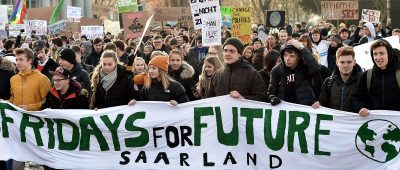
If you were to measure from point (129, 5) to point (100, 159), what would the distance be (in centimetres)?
1339

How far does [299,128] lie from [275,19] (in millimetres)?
12238

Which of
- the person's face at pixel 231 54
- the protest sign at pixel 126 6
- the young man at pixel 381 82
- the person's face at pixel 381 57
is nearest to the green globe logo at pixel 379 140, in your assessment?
the young man at pixel 381 82

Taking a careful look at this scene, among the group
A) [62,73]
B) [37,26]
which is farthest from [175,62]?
[37,26]

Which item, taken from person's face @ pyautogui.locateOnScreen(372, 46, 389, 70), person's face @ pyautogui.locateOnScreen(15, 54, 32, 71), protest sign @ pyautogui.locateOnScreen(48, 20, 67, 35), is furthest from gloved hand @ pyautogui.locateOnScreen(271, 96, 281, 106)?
protest sign @ pyautogui.locateOnScreen(48, 20, 67, 35)

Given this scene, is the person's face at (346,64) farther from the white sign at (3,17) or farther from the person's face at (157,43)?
the white sign at (3,17)

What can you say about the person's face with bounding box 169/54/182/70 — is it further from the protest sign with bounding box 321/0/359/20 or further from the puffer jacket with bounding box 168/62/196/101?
the protest sign with bounding box 321/0/359/20

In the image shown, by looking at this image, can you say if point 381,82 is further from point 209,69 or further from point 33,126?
point 33,126

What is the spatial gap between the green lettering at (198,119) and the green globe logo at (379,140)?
1.53 meters

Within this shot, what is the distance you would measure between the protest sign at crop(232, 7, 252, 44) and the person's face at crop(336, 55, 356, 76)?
668 cm

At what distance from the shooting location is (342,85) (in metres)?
7.96

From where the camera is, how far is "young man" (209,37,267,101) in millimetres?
8102

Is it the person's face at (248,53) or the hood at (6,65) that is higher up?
the hood at (6,65)

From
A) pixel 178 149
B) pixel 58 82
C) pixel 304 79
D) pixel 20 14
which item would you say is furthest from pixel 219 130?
pixel 20 14

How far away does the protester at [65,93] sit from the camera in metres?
8.17
